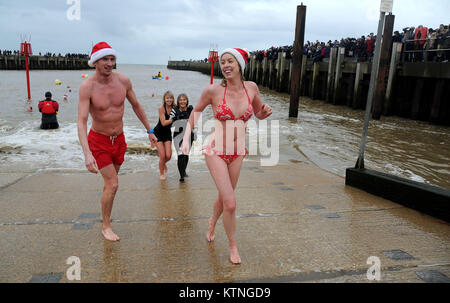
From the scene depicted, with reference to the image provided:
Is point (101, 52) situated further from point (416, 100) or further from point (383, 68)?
point (416, 100)

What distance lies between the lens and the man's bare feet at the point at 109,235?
303 centimetres

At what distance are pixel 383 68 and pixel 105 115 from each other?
568 inches

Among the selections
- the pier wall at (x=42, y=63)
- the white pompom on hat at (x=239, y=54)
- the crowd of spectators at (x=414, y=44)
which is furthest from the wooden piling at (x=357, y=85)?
the pier wall at (x=42, y=63)

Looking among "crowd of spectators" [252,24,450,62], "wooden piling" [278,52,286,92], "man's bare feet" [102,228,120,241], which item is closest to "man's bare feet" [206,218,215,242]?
"man's bare feet" [102,228,120,241]

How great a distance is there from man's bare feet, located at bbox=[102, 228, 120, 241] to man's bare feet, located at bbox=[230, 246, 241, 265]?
1107mm

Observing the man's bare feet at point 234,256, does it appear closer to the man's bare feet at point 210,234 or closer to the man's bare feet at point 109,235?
the man's bare feet at point 210,234

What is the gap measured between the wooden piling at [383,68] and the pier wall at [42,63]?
60.9 metres

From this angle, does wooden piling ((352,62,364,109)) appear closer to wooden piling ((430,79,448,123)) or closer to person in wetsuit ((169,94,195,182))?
wooden piling ((430,79,448,123))

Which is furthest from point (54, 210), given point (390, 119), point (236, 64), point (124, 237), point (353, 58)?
point (353, 58)

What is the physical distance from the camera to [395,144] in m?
10.4

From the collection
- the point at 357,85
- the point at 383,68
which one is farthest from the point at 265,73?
the point at 383,68

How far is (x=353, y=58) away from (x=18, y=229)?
772 inches
